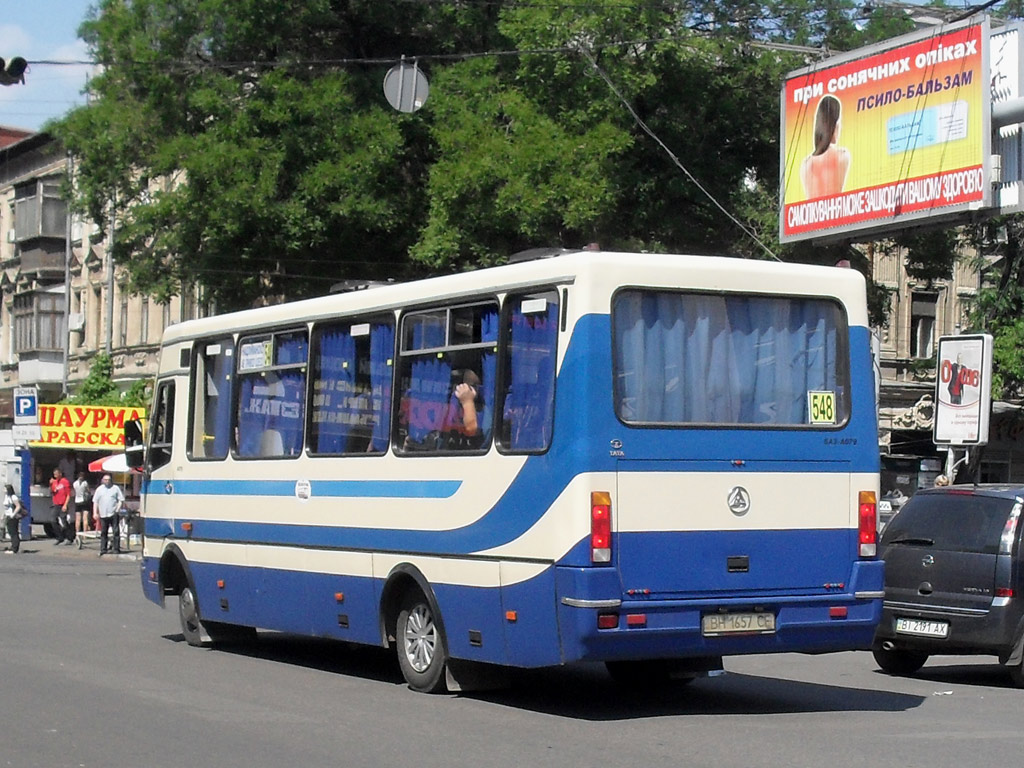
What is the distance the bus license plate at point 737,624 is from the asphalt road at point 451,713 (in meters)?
0.56

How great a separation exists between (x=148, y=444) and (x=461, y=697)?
19.1 feet

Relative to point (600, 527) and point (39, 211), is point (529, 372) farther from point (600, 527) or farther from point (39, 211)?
point (39, 211)

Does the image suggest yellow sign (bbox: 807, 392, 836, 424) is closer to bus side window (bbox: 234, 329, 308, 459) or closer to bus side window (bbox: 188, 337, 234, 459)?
bus side window (bbox: 234, 329, 308, 459)

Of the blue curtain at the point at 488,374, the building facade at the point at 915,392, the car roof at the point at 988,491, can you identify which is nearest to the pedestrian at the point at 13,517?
the building facade at the point at 915,392

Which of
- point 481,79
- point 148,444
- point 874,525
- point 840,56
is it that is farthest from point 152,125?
point 874,525

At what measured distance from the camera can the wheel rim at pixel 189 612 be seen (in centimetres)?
1593

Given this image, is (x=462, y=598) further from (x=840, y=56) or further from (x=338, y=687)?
(x=840, y=56)

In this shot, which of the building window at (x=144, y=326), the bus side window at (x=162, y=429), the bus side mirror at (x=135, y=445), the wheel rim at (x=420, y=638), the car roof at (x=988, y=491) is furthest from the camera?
the building window at (x=144, y=326)

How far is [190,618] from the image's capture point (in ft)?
52.7

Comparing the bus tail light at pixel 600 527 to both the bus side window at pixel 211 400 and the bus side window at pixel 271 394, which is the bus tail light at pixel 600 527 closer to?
the bus side window at pixel 271 394

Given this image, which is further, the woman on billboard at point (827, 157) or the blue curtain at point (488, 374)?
the woman on billboard at point (827, 157)

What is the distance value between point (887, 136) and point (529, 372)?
709 inches

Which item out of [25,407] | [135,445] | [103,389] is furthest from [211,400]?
[103,389]

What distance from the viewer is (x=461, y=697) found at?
12070 mm
